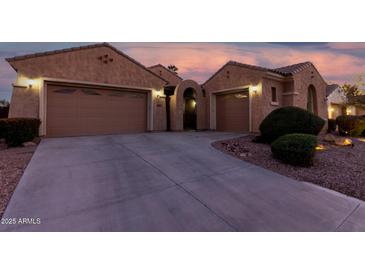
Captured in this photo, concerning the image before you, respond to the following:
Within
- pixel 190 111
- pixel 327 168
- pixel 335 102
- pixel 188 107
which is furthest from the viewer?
pixel 335 102

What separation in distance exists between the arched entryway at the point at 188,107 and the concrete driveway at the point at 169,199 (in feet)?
23.7

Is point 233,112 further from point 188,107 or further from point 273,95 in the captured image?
point 188,107

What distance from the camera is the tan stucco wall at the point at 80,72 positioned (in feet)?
24.9

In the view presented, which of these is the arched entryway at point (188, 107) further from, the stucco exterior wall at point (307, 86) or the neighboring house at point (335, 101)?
the neighboring house at point (335, 101)

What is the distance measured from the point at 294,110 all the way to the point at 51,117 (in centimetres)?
1123

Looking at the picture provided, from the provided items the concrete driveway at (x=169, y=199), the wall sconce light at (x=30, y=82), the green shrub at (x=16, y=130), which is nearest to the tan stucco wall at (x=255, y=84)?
the concrete driveway at (x=169, y=199)

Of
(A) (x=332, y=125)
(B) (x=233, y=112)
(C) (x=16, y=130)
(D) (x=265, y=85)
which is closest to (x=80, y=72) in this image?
(C) (x=16, y=130)

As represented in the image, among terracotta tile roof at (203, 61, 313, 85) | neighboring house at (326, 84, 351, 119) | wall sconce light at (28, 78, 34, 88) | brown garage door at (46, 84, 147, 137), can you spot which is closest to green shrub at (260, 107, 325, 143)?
terracotta tile roof at (203, 61, 313, 85)

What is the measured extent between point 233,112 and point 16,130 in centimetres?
1140

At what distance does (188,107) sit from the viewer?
14.5 meters

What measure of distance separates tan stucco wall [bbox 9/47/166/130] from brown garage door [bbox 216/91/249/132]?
4.69 m

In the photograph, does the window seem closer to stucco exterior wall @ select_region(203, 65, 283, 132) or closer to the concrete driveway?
stucco exterior wall @ select_region(203, 65, 283, 132)

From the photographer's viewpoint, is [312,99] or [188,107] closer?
[312,99]

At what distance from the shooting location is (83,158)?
4.75m
